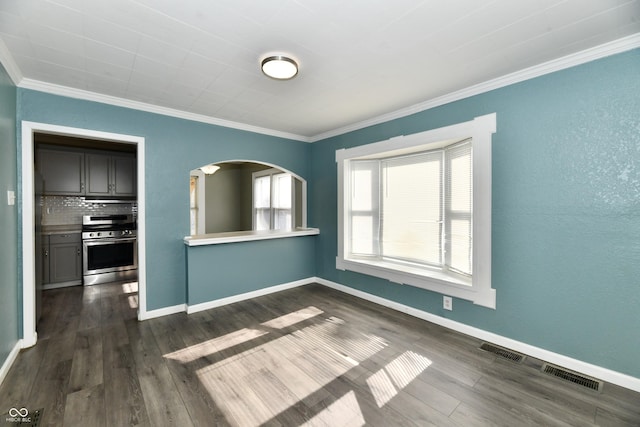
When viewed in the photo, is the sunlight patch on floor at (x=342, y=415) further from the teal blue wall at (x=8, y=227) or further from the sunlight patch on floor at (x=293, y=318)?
the teal blue wall at (x=8, y=227)

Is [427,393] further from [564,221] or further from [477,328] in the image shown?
[564,221]

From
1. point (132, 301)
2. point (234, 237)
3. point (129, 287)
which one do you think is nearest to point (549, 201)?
point (234, 237)

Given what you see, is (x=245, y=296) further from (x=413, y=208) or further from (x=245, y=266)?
(x=413, y=208)

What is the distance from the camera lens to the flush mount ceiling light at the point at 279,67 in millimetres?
2100

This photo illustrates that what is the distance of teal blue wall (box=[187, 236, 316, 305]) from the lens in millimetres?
3492

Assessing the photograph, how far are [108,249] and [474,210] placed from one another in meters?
5.81

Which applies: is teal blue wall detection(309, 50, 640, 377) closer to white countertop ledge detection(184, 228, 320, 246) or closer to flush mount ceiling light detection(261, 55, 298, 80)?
flush mount ceiling light detection(261, 55, 298, 80)

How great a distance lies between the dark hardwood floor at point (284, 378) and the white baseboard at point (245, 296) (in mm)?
246

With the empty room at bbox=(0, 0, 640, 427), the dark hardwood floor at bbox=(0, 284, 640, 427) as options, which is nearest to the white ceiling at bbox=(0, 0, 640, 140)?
the empty room at bbox=(0, 0, 640, 427)

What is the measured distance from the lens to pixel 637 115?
75.9 inches

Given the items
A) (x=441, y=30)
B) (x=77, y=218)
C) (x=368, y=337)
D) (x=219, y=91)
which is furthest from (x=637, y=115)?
(x=77, y=218)

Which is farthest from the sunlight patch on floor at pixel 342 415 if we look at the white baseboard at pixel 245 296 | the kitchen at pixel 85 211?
the kitchen at pixel 85 211

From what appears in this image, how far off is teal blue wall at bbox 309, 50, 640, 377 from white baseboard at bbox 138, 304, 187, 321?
3362mm

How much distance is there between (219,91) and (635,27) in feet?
10.8
